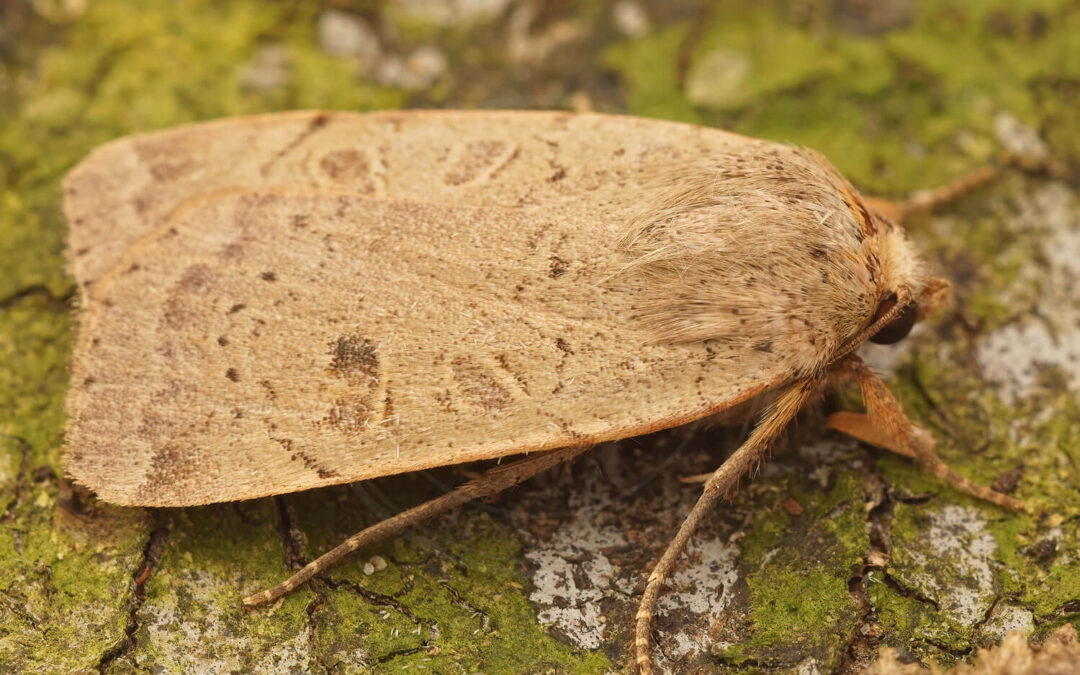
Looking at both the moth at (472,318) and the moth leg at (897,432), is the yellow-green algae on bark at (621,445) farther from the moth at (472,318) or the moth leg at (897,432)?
the moth at (472,318)

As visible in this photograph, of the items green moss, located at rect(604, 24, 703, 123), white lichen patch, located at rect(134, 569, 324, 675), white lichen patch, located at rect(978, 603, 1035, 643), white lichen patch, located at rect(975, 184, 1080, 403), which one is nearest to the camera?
white lichen patch, located at rect(134, 569, 324, 675)

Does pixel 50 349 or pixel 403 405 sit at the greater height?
pixel 403 405

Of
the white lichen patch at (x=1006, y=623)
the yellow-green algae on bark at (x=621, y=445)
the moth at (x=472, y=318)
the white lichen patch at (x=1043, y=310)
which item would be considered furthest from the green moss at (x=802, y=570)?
the white lichen patch at (x=1043, y=310)

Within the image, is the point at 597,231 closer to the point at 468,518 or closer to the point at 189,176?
the point at 468,518

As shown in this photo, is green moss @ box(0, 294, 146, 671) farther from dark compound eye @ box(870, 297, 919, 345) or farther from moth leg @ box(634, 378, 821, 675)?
dark compound eye @ box(870, 297, 919, 345)

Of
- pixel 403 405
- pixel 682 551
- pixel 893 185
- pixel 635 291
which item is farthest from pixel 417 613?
pixel 893 185

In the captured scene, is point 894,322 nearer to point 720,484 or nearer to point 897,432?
point 897,432

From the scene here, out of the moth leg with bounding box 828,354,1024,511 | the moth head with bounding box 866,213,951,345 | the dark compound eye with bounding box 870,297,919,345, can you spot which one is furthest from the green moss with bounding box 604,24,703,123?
the moth leg with bounding box 828,354,1024,511
